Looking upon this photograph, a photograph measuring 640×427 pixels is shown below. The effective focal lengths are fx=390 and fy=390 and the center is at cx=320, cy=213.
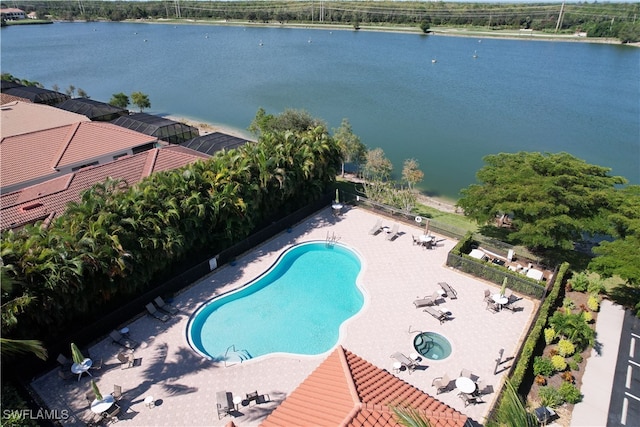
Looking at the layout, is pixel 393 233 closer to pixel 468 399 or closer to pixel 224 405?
pixel 468 399

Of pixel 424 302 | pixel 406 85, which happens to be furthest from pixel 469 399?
pixel 406 85

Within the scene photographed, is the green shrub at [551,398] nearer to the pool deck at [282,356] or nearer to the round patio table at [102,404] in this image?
the pool deck at [282,356]

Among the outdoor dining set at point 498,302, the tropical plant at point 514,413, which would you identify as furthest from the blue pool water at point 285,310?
the tropical plant at point 514,413

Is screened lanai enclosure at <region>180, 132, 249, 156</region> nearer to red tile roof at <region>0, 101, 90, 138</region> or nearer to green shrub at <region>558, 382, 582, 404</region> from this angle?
red tile roof at <region>0, 101, 90, 138</region>

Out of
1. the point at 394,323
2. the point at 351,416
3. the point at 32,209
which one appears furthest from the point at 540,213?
the point at 32,209

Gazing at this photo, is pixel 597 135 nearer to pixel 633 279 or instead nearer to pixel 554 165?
pixel 554 165

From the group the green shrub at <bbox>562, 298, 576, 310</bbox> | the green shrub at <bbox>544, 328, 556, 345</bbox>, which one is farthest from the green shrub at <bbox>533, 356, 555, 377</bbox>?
the green shrub at <bbox>562, 298, 576, 310</bbox>
